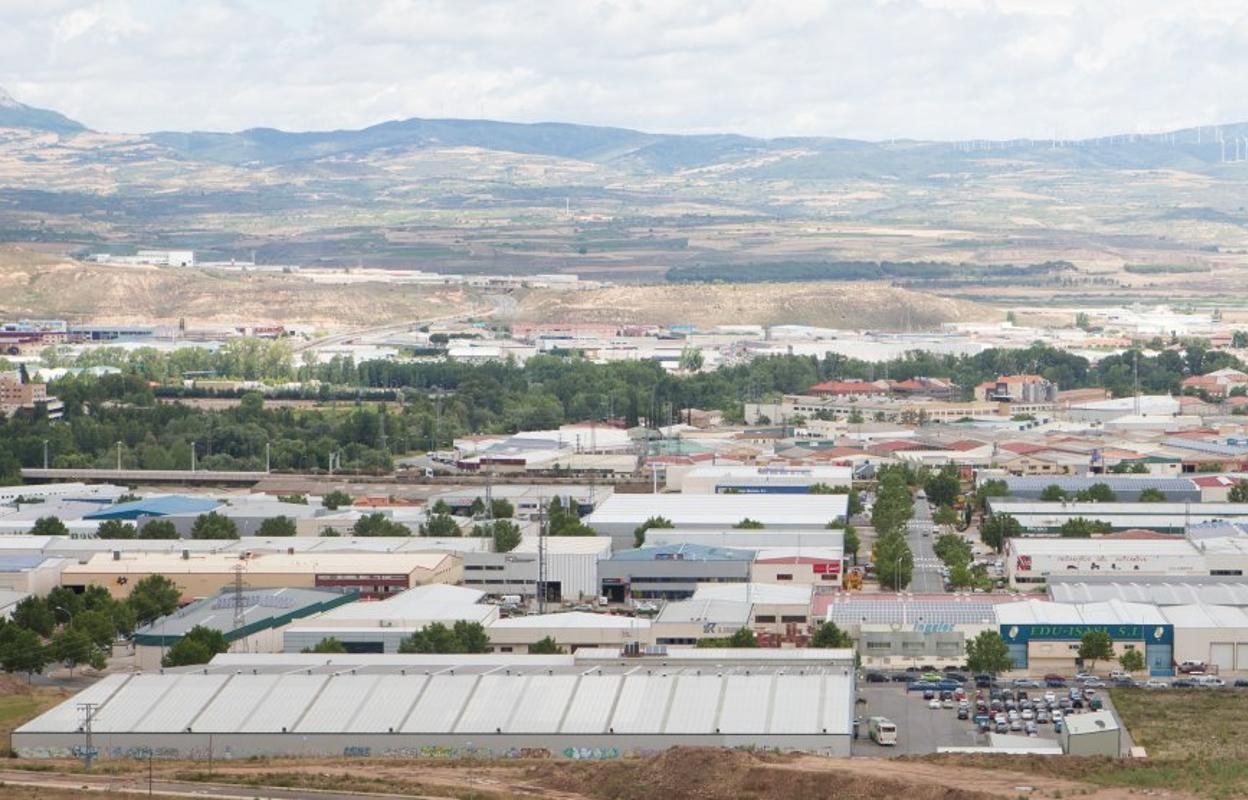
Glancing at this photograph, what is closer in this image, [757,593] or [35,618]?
[35,618]

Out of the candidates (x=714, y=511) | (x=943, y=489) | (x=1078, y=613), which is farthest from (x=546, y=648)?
(x=943, y=489)

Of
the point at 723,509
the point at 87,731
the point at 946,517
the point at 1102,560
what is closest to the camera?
the point at 87,731

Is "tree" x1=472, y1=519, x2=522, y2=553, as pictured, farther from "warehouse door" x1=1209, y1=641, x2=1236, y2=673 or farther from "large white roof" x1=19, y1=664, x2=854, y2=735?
"large white roof" x1=19, y1=664, x2=854, y2=735

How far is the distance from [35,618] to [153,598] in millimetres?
2062

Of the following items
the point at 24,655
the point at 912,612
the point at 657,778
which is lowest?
the point at 24,655

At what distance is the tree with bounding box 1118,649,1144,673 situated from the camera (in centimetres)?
3047

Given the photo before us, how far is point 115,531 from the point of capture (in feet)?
137

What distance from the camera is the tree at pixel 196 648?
29.6 meters

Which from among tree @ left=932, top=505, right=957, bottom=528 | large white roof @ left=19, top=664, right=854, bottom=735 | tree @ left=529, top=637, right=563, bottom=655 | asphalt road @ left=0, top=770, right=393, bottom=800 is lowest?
tree @ left=932, top=505, right=957, bottom=528

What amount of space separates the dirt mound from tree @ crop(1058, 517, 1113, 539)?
64.1 ft

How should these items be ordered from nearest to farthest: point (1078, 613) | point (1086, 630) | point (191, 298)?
point (1086, 630), point (1078, 613), point (191, 298)

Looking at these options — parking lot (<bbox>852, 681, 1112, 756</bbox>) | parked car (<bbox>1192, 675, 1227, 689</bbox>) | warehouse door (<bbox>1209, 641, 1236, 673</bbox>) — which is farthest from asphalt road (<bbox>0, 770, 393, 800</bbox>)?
warehouse door (<bbox>1209, 641, 1236, 673</bbox>)

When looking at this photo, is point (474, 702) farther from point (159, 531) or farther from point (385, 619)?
point (159, 531)

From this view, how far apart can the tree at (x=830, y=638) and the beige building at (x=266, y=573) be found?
24.1 feet
